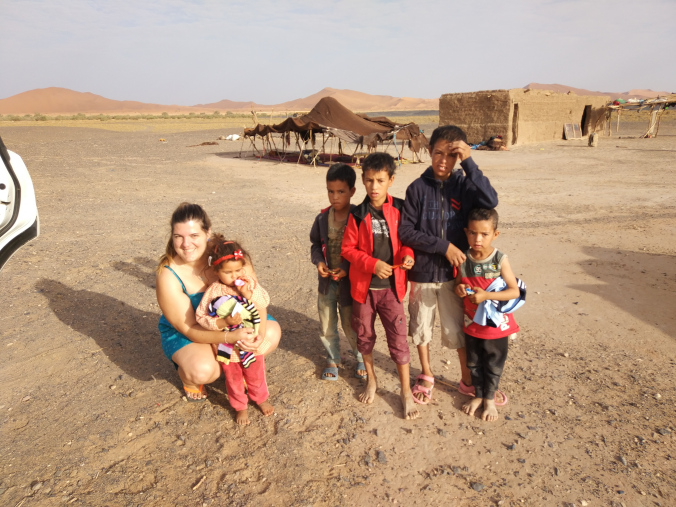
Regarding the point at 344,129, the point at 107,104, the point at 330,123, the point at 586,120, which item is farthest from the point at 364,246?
the point at 107,104

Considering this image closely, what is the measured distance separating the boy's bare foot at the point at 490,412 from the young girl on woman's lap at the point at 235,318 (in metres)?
1.32

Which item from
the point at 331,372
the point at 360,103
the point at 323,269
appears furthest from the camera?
the point at 360,103

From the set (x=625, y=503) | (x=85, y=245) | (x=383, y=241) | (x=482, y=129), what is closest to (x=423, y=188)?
(x=383, y=241)

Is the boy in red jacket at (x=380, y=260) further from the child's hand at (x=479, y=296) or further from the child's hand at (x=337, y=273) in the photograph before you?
the child's hand at (x=479, y=296)

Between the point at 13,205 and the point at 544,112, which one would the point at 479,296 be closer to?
the point at 13,205

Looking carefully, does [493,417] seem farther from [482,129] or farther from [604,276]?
[482,129]

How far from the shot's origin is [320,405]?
9.50 feet

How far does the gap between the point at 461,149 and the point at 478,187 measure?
9.3 inches

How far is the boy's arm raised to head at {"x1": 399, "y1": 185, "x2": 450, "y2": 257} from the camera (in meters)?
2.59

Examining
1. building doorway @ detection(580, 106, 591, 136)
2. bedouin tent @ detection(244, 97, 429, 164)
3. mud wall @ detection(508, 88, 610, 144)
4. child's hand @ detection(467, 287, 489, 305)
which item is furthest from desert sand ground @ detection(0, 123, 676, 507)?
building doorway @ detection(580, 106, 591, 136)

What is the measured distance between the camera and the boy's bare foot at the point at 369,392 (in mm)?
2908

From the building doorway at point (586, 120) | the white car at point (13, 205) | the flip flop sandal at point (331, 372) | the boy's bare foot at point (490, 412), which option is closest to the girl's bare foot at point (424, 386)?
the boy's bare foot at point (490, 412)

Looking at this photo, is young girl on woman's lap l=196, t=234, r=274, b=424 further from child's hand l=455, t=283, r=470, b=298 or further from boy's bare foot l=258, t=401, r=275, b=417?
child's hand l=455, t=283, r=470, b=298

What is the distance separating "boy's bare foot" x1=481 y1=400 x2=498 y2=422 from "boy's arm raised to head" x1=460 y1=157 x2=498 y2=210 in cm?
120
